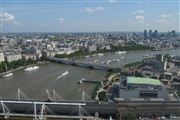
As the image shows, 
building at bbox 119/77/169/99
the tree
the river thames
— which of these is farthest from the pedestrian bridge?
the river thames

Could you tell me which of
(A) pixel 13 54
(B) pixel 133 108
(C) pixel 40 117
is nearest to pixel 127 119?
(B) pixel 133 108

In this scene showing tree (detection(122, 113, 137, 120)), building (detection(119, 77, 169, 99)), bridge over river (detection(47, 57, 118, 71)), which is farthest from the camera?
bridge over river (detection(47, 57, 118, 71))

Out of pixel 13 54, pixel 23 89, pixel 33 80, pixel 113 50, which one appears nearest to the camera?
pixel 23 89

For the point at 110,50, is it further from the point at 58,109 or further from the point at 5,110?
the point at 5,110

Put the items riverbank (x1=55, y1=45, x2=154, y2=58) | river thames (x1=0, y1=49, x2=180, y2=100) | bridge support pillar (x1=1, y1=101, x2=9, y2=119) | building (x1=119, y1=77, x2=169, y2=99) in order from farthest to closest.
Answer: riverbank (x1=55, y1=45, x2=154, y2=58), river thames (x1=0, y1=49, x2=180, y2=100), building (x1=119, y1=77, x2=169, y2=99), bridge support pillar (x1=1, y1=101, x2=9, y2=119)

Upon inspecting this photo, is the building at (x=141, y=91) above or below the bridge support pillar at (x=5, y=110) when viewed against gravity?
above

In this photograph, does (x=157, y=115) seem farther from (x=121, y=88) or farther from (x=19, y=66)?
(x=19, y=66)

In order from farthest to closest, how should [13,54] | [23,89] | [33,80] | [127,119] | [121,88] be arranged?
[13,54]
[33,80]
[23,89]
[121,88]
[127,119]

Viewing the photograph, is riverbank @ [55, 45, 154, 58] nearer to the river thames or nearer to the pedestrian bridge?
the river thames

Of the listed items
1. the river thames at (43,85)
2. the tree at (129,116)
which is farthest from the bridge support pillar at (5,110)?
the tree at (129,116)

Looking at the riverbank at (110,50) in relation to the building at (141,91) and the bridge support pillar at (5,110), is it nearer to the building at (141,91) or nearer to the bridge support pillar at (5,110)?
the building at (141,91)

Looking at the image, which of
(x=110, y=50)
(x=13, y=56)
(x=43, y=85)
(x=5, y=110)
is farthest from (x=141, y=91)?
(x=110, y=50)
